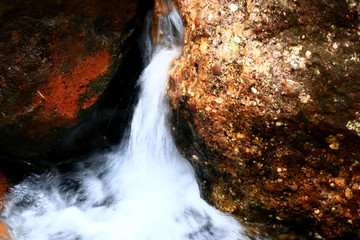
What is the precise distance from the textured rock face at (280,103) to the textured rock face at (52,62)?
3.25 feet

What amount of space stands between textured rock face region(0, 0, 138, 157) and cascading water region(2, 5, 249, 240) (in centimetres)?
46

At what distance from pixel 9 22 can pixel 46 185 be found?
6.18 feet

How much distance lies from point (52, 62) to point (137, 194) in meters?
1.63

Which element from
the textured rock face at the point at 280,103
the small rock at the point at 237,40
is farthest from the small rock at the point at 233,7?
the small rock at the point at 237,40

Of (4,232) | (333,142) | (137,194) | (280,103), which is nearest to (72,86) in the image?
(137,194)

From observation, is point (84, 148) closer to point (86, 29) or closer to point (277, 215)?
point (86, 29)

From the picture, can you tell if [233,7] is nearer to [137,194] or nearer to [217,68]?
[217,68]

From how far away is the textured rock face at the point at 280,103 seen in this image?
6.24ft

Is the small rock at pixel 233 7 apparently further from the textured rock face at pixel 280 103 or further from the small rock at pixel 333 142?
the small rock at pixel 333 142

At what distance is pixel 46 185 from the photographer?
3.59 meters

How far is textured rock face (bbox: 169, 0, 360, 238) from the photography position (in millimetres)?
1902

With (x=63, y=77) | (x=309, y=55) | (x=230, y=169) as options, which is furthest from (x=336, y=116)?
(x=63, y=77)

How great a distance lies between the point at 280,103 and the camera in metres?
2.00

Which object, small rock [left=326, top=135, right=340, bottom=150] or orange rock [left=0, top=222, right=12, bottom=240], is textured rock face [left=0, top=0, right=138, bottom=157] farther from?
small rock [left=326, top=135, right=340, bottom=150]
